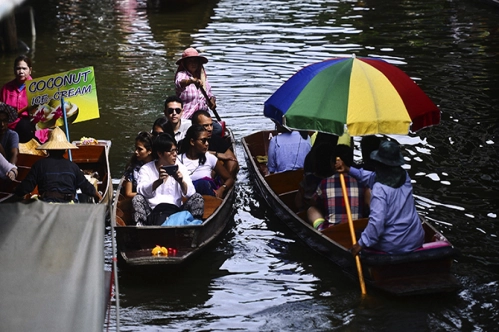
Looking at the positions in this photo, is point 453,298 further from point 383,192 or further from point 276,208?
point 276,208

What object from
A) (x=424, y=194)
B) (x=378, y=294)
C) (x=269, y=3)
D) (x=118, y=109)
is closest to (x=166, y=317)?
(x=378, y=294)

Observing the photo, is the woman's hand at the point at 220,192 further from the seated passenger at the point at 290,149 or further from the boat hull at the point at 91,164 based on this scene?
the boat hull at the point at 91,164

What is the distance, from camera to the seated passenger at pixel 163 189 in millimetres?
8641

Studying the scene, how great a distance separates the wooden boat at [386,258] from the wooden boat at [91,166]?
6.55ft

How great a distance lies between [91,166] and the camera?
11102mm

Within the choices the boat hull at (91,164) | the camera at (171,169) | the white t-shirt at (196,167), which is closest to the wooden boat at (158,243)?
the camera at (171,169)

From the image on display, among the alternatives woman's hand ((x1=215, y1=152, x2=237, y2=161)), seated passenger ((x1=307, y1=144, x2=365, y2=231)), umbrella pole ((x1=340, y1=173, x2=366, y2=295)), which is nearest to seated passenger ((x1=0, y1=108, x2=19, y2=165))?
woman's hand ((x1=215, y1=152, x2=237, y2=161))

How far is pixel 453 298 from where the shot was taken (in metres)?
7.68

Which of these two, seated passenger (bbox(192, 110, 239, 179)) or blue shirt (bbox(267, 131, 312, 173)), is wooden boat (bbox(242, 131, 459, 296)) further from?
seated passenger (bbox(192, 110, 239, 179))

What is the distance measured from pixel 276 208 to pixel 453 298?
270cm

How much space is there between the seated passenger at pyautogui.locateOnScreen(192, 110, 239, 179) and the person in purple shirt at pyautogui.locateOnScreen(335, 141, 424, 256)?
9.55 ft

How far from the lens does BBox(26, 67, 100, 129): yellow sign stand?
9.94 metres

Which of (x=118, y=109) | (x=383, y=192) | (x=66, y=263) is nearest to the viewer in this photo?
(x=66, y=263)

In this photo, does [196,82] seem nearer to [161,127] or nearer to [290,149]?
[161,127]
